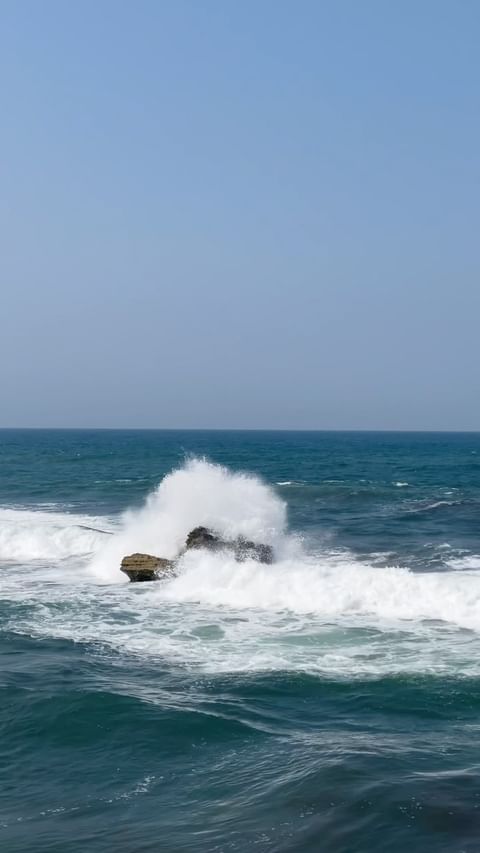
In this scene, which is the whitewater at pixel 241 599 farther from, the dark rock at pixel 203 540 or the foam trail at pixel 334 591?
the dark rock at pixel 203 540

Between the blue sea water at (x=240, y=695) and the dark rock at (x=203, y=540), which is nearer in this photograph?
the blue sea water at (x=240, y=695)

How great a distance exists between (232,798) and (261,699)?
387 centimetres

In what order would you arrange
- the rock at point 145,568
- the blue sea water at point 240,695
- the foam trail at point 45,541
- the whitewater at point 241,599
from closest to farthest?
the blue sea water at point 240,695
the whitewater at point 241,599
the rock at point 145,568
the foam trail at point 45,541

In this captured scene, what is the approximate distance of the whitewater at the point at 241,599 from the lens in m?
17.1

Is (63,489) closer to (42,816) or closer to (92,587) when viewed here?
(92,587)

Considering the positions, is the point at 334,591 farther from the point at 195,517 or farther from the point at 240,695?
the point at 195,517

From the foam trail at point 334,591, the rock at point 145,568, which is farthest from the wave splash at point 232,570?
the rock at point 145,568

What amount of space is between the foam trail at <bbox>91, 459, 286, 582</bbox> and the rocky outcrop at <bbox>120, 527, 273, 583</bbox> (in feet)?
3.98

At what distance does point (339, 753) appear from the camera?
11.6m

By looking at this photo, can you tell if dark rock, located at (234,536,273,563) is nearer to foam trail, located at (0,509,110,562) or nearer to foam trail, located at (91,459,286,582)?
foam trail, located at (91,459,286,582)

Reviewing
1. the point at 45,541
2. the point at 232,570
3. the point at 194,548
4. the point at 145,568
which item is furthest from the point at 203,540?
the point at 45,541

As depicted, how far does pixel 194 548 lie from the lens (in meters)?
27.0

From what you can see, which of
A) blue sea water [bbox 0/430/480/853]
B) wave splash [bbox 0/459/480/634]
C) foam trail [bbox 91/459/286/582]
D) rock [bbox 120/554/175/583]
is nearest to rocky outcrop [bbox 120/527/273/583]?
rock [bbox 120/554/175/583]

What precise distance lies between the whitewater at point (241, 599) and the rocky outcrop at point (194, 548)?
0.51 meters
